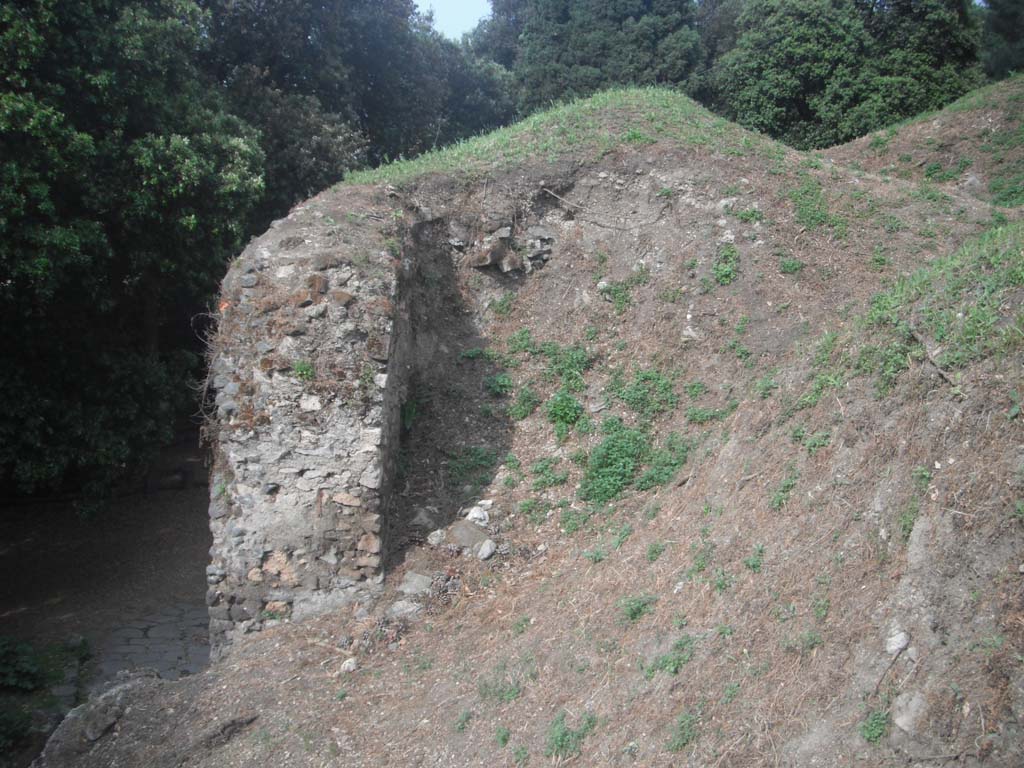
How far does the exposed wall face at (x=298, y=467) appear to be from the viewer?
6.53 metres

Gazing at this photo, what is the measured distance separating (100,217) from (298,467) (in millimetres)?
4578

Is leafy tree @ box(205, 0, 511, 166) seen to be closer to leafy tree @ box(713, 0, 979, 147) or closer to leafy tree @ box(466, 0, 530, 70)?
leafy tree @ box(466, 0, 530, 70)

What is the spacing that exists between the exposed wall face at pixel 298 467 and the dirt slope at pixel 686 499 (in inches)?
14.6

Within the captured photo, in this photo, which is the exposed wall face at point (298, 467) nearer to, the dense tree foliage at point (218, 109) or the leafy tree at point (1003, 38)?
the dense tree foliage at point (218, 109)

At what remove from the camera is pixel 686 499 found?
626 centimetres

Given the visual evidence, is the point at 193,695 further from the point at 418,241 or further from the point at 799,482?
the point at 418,241

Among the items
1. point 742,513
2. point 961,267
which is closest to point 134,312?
point 742,513

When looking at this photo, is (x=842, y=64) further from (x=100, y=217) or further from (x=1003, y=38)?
(x=100, y=217)

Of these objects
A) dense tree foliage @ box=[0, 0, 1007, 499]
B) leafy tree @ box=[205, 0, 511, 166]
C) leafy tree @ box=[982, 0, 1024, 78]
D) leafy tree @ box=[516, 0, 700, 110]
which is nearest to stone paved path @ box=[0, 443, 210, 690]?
dense tree foliage @ box=[0, 0, 1007, 499]

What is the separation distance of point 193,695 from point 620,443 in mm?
4190

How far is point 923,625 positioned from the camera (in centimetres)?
389

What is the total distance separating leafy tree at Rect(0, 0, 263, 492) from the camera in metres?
7.78

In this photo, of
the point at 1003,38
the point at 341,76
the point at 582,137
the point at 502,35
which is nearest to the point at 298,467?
the point at 582,137

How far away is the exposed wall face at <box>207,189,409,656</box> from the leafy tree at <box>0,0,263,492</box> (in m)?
2.87
